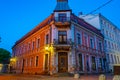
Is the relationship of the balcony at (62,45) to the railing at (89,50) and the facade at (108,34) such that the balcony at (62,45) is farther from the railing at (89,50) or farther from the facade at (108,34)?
the facade at (108,34)

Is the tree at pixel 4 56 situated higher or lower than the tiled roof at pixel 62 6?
lower

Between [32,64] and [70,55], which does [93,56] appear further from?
A: [32,64]

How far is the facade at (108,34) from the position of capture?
3400cm

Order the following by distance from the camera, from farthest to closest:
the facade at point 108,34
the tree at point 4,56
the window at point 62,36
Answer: the tree at point 4,56 → the facade at point 108,34 → the window at point 62,36

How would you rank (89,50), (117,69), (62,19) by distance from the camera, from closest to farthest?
(117,69) < (62,19) < (89,50)

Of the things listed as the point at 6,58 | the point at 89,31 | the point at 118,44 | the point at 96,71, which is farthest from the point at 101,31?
the point at 6,58

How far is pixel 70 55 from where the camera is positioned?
73.2 feet

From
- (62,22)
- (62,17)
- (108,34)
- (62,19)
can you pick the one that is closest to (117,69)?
(62,22)

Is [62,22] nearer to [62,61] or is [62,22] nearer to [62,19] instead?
[62,19]


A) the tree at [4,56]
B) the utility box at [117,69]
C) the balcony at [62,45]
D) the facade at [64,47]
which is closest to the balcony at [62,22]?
the facade at [64,47]

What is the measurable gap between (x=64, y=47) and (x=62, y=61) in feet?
6.70

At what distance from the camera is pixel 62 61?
73.8 feet

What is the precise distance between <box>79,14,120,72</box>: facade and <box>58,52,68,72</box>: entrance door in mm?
13897

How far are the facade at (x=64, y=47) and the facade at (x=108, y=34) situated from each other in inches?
147
